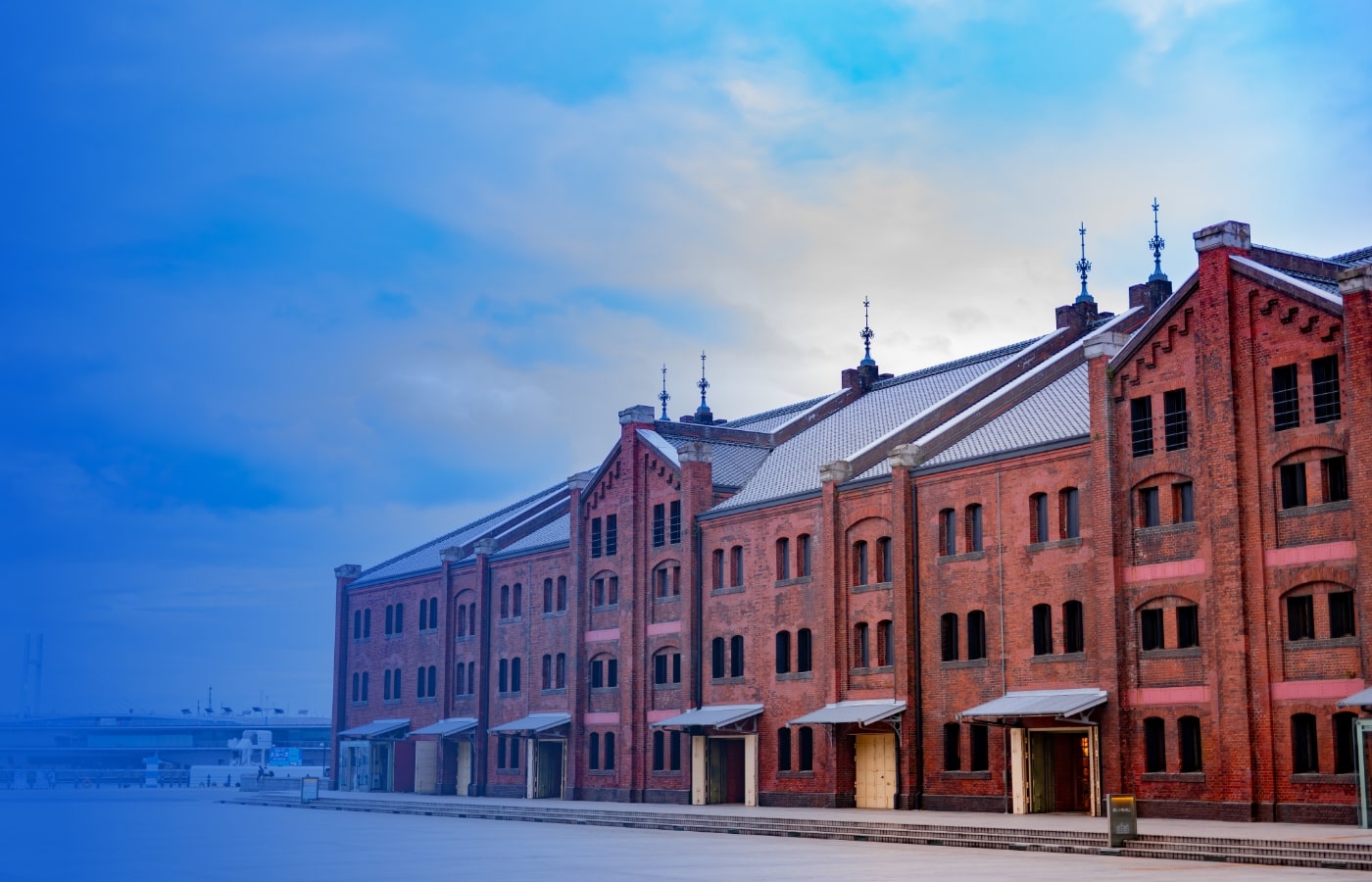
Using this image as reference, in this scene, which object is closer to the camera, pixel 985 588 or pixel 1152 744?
pixel 1152 744

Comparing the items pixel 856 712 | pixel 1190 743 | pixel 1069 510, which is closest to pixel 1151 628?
pixel 1190 743

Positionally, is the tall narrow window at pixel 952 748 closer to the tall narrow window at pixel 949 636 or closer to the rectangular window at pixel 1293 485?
the tall narrow window at pixel 949 636

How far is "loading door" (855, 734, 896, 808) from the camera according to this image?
48906 millimetres

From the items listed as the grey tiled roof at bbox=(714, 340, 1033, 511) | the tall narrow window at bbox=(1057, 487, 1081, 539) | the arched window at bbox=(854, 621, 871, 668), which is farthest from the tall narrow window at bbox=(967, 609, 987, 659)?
the grey tiled roof at bbox=(714, 340, 1033, 511)

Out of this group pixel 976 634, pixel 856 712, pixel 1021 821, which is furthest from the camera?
pixel 856 712

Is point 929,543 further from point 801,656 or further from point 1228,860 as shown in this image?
point 1228,860

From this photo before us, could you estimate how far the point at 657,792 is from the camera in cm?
5809

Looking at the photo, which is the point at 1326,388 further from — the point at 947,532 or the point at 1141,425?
the point at 947,532

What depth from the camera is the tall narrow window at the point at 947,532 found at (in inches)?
1861

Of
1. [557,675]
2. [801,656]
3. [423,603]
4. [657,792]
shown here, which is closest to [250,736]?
[423,603]

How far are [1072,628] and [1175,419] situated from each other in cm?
677

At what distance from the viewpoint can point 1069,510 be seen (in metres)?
43.7

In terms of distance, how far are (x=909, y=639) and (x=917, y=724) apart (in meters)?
2.60

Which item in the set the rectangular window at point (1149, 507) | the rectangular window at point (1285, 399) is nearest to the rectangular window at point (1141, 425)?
the rectangular window at point (1149, 507)
